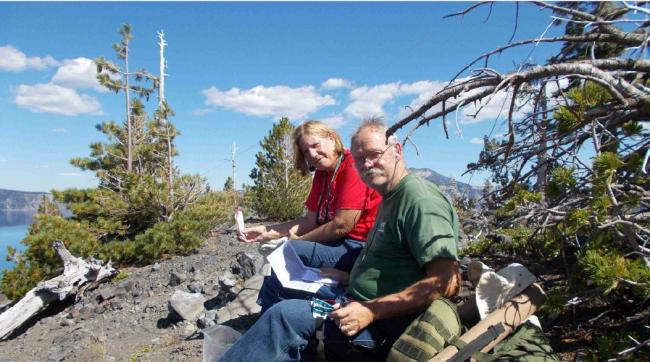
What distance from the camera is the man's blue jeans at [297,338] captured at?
2.13 metres

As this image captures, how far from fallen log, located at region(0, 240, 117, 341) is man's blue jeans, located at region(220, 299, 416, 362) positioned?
6174mm

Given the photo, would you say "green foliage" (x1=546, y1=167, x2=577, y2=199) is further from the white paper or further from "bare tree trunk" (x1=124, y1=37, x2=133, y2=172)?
"bare tree trunk" (x1=124, y1=37, x2=133, y2=172)

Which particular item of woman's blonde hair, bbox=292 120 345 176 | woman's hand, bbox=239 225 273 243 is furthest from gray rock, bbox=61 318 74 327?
woman's blonde hair, bbox=292 120 345 176

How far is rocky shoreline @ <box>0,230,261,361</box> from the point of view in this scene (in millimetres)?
4426

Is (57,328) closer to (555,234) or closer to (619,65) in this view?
(555,234)

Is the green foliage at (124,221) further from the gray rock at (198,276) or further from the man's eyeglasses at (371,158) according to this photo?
the man's eyeglasses at (371,158)

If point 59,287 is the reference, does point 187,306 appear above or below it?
above

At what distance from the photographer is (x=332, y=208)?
10.9 feet

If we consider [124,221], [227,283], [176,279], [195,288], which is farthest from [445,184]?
[124,221]

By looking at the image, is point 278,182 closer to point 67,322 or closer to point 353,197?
point 67,322

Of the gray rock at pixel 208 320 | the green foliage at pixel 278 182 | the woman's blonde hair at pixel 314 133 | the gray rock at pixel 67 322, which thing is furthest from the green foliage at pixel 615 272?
the green foliage at pixel 278 182

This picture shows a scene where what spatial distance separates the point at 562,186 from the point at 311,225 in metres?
1.88

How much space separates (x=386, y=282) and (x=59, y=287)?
673cm

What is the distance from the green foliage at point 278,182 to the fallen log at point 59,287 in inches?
189
